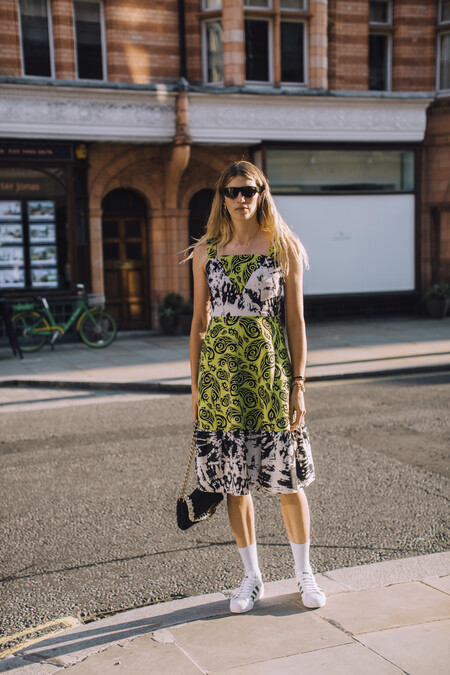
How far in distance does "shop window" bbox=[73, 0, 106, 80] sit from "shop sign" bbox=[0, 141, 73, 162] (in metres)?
1.67

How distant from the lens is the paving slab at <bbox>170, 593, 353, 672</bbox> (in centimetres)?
296

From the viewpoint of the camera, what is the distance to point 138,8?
50.9 ft

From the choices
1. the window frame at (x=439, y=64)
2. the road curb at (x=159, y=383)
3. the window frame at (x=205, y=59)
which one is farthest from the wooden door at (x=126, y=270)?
the window frame at (x=439, y=64)

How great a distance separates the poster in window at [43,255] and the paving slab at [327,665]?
44.5ft

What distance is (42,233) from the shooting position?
15.5 meters

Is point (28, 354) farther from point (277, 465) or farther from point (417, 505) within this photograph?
point (277, 465)

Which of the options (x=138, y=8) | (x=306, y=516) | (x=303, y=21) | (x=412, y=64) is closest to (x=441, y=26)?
(x=412, y=64)

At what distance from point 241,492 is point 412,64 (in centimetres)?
1662

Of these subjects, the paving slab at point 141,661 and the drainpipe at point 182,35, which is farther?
the drainpipe at point 182,35

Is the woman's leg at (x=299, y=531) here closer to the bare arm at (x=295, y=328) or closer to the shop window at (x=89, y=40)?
the bare arm at (x=295, y=328)

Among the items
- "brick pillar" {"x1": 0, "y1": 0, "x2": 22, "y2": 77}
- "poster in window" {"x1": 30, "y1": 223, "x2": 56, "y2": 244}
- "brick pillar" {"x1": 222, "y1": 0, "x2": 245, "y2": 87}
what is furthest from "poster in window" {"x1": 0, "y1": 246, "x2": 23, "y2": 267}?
"brick pillar" {"x1": 222, "y1": 0, "x2": 245, "y2": 87}

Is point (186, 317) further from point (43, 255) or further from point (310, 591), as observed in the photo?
point (310, 591)

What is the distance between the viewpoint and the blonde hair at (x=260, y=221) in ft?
11.5

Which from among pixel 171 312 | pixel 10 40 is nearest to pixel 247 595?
pixel 171 312
